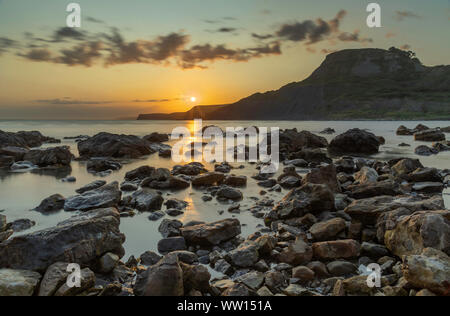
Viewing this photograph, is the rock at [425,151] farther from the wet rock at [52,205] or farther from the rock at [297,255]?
the wet rock at [52,205]

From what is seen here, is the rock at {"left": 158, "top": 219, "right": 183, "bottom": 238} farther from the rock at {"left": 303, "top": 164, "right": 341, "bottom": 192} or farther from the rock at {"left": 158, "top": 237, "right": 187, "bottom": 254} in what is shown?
the rock at {"left": 303, "top": 164, "right": 341, "bottom": 192}

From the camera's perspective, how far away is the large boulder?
2272 cm

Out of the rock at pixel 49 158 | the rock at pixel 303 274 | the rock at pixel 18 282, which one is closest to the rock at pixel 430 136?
the rock at pixel 49 158

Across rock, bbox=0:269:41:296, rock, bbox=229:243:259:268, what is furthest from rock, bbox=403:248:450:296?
rock, bbox=0:269:41:296

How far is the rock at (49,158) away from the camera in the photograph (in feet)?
57.9

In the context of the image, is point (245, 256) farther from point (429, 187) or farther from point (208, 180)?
point (429, 187)

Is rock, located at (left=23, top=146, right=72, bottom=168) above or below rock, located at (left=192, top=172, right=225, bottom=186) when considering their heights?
above

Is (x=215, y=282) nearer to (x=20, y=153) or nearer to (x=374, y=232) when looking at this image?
(x=374, y=232)

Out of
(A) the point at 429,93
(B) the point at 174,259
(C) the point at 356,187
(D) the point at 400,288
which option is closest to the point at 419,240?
(D) the point at 400,288

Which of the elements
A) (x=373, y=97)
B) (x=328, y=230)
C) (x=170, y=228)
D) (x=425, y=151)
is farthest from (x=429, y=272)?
(x=373, y=97)

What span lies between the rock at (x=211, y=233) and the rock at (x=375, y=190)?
462cm

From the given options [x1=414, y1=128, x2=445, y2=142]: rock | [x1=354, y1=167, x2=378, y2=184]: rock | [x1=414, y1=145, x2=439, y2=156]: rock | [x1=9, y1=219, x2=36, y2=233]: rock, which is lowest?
[x1=9, y1=219, x2=36, y2=233]: rock

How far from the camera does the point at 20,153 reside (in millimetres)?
19094

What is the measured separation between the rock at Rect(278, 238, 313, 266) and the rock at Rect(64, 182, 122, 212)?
5165 mm
